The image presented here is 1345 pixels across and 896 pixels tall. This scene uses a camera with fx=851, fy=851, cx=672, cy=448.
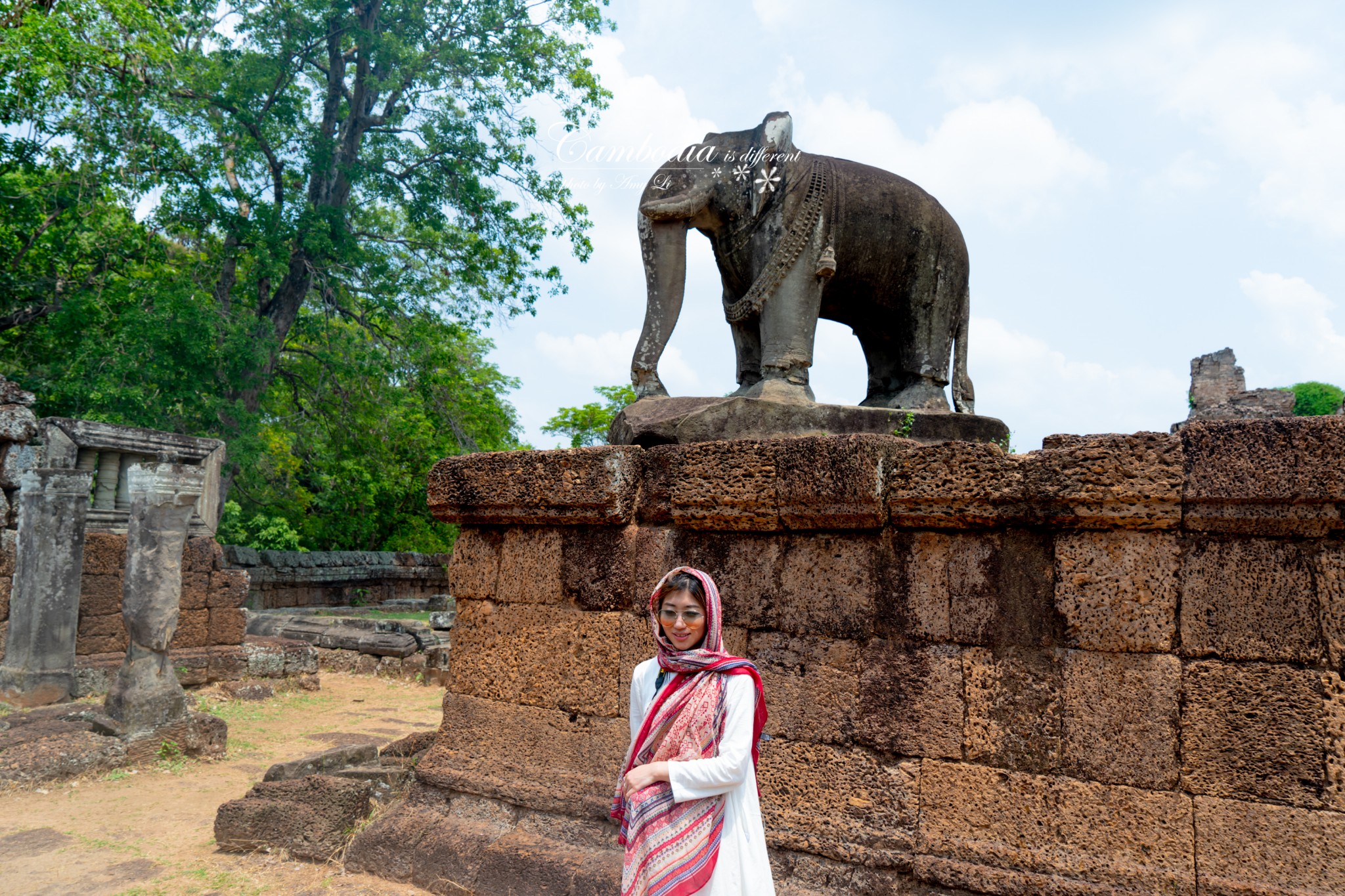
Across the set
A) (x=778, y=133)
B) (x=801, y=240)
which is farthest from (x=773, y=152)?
(x=801, y=240)

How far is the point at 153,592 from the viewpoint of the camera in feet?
22.4

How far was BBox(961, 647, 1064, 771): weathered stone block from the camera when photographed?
9.73 feet

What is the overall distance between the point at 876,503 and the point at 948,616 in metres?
0.49

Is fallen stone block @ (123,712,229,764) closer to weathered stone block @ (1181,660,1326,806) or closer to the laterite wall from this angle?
the laterite wall

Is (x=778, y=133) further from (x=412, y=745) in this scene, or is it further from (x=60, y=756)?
(x=60, y=756)

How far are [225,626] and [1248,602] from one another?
9559 millimetres

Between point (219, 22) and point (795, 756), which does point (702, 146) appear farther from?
point (219, 22)

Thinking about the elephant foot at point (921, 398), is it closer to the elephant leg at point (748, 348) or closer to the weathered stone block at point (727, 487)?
the elephant leg at point (748, 348)

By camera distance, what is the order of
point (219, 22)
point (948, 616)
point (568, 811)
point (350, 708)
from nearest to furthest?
point (948, 616)
point (568, 811)
point (350, 708)
point (219, 22)

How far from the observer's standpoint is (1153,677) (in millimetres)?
2852

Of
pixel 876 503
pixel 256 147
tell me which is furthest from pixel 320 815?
pixel 256 147

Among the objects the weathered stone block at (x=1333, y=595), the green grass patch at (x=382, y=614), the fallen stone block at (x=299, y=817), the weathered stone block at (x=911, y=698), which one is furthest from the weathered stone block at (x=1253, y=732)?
the green grass patch at (x=382, y=614)

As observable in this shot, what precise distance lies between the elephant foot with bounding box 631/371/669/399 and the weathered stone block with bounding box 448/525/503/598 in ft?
3.35

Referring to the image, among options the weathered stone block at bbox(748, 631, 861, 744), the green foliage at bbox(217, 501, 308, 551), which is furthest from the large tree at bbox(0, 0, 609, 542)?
the weathered stone block at bbox(748, 631, 861, 744)
